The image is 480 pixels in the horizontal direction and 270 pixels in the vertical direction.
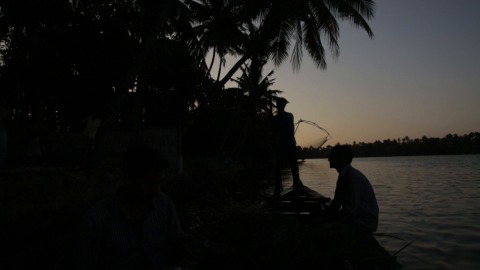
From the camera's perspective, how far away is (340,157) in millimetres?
4613

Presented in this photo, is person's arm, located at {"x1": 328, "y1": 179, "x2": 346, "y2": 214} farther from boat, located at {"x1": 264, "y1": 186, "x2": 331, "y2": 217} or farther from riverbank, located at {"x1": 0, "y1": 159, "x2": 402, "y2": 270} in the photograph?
boat, located at {"x1": 264, "y1": 186, "x2": 331, "y2": 217}

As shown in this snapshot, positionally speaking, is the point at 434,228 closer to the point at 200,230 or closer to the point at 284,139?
the point at 284,139

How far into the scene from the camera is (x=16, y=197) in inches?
290

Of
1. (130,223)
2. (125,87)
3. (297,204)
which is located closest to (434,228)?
(297,204)

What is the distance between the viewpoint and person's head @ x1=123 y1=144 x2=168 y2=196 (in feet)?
6.79

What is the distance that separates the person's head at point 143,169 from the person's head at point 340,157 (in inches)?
117

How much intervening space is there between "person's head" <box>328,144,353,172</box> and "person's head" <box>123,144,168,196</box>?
2.98 m

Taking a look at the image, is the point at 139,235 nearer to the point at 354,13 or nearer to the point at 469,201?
the point at 469,201

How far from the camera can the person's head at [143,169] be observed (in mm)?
2068

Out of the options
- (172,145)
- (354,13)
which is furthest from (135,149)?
(354,13)

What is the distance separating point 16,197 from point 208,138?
27874 millimetres

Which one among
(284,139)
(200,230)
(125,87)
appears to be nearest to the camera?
(200,230)

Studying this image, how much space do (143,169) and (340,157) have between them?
10.3 ft

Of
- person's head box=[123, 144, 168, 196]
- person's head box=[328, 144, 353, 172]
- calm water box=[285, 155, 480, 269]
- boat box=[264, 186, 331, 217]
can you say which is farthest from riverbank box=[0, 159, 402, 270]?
calm water box=[285, 155, 480, 269]
